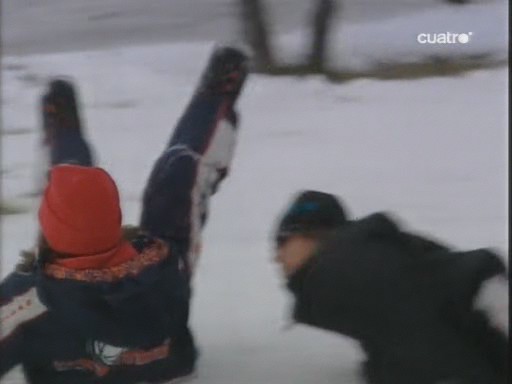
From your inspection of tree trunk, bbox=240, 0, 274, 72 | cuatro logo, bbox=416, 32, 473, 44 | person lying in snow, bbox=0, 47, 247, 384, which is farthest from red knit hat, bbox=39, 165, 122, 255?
cuatro logo, bbox=416, 32, 473, 44

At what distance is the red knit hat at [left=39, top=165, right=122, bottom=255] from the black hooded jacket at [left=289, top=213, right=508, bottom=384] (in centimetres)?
46

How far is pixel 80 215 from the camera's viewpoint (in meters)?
2.82

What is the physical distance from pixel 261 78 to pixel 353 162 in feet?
5.93

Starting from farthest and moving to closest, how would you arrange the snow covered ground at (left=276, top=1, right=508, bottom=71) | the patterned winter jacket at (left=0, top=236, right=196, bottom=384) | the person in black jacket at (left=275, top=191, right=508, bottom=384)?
the snow covered ground at (left=276, top=1, right=508, bottom=71), the patterned winter jacket at (left=0, top=236, right=196, bottom=384), the person in black jacket at (left=275, top=191, right=508, bottom=384)

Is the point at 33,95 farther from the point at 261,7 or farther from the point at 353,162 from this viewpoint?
the point at 353,162

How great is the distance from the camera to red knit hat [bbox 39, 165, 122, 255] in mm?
2824

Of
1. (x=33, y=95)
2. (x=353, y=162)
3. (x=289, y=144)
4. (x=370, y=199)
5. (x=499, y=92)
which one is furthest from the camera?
(x=33, y=95)

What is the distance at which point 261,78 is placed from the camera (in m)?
6.70

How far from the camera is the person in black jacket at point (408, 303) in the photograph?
2639 millimetres

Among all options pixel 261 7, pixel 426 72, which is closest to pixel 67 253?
pixel 426 72

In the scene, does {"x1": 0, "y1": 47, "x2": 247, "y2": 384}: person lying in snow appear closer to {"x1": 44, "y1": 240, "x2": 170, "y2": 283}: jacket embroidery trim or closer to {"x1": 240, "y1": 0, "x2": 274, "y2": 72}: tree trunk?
{"x1": 44, "y1": 240, "x2": 170, "y2": 283}: jacket embroidery trim

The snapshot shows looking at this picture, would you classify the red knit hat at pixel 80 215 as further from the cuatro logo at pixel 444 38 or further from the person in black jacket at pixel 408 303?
the cuatro logo at pixel 444 38

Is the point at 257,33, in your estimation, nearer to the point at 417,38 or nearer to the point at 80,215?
the point at 417,38

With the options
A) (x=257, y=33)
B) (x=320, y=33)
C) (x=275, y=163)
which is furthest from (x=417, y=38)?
(x=275, y=163)
